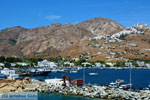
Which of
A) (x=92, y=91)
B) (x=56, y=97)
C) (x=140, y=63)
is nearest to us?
(x=56, y=97)

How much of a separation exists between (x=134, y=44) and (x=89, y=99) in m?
163

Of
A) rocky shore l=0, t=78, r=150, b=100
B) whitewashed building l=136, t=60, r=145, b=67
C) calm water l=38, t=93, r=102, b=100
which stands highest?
whitewashed building l=136, t=60, r=145, b=67

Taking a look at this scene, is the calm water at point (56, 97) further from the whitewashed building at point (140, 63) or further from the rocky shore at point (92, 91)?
the whitewashed building at point (140, 63)

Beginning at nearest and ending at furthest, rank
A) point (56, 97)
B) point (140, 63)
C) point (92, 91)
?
point (56, 97)
point (92, 91)
point (140, 63)

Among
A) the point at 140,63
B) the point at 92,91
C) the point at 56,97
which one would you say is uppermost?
the point at 140,63

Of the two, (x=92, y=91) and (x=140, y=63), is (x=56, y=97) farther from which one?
(x=140, y=63)

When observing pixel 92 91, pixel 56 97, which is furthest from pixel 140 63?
pixel 56 97

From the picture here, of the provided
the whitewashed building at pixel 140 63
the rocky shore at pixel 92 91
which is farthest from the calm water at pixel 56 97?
the whitewashed building at pixel 140 63

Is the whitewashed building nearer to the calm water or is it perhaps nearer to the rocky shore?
the rocky shore

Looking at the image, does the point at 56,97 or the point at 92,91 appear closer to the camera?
the point at 56,97

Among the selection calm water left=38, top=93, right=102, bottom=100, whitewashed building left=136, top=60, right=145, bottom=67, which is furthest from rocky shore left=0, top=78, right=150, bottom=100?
whitewashed building left=136, top=60, right=145, bottom=67

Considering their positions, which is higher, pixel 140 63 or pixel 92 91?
pixel 140 63

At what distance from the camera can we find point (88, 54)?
611 ft

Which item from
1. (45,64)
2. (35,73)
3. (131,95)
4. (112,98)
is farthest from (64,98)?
(45,64)
